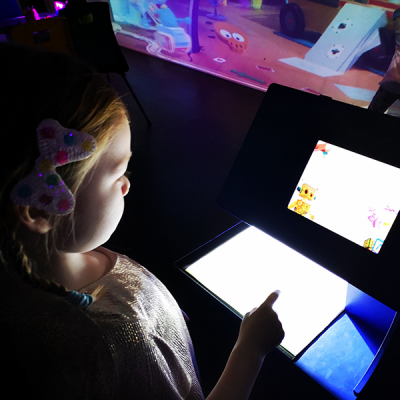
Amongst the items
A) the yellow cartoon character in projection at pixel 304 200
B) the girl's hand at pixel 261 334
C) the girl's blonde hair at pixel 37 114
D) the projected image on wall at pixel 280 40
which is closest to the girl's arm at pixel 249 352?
the girl's hand at pixel 261 334

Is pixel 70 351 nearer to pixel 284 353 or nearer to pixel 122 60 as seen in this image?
pixel 284 353

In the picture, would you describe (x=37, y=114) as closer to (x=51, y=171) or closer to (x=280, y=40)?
(x=51, y=171)

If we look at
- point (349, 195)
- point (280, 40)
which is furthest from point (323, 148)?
point (280, 40)

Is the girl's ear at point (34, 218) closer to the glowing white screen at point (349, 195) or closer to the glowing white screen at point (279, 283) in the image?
the glowing white screen at point (279, 283)

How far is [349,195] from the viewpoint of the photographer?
715mm

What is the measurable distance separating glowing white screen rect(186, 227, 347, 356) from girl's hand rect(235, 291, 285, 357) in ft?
0.16

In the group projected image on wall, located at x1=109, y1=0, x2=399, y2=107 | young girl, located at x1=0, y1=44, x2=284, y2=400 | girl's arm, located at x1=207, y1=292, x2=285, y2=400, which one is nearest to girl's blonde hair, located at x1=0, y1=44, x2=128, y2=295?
young girl, located at x1=0, y1=44, x2=284, y2=400

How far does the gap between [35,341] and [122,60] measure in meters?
2.53

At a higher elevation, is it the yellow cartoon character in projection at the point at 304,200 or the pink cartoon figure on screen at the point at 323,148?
the pink cartoon figure on screen at the point at 323,148

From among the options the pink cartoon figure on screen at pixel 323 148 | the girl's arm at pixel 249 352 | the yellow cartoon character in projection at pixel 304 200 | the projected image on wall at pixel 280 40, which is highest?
the projected image on wall at pixel 280 40

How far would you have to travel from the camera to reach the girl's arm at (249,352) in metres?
0.63

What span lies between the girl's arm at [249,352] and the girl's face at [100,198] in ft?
1.29

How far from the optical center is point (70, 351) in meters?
0.49

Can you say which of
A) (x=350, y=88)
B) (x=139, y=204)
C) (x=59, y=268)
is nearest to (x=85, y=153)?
(x=59, y=268)
